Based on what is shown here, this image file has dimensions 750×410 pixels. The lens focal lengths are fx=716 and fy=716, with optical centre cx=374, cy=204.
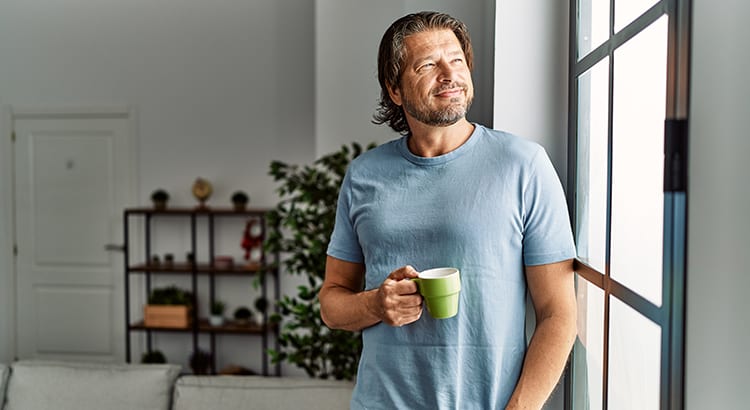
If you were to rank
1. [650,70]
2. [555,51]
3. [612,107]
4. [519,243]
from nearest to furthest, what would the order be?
[650,70]
[612,107]
[519,243]
[555,51]

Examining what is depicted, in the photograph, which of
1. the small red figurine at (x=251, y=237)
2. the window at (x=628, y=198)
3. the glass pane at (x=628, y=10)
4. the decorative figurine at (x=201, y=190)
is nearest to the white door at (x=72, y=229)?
the decorative figurine at (x=201, y=190)

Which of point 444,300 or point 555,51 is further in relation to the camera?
point 555,51

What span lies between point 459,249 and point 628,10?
0.49 m

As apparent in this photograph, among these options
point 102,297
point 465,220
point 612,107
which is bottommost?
point 102,297

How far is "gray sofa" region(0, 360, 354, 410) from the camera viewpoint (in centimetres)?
255

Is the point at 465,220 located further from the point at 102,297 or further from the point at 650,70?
the point at 102,297

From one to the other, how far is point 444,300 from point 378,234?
22 centimetres

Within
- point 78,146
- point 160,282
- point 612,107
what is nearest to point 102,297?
point 160,282

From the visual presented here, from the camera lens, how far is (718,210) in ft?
2.22

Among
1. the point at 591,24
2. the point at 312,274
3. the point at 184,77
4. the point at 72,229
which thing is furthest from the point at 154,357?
the point at 591,24

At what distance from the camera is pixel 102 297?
5.82 m

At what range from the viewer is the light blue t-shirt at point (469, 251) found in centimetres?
127

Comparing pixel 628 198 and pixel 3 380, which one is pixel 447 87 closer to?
pixel 628 198

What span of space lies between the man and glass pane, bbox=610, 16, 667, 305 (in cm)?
16
